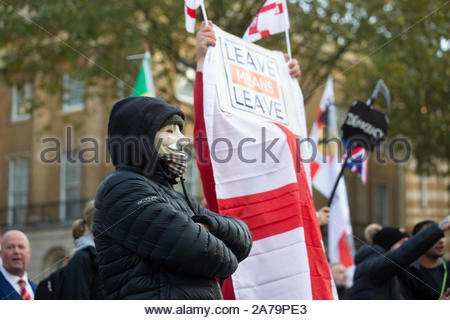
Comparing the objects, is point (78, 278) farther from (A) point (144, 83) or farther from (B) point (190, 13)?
(A) point (144, 83)

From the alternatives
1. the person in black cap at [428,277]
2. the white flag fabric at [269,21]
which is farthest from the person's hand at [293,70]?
the person in black cap at [428,277]

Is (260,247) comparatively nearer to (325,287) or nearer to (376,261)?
(325,287)

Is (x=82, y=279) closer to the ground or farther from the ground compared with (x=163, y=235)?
closer to the ground

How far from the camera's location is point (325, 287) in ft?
13.6

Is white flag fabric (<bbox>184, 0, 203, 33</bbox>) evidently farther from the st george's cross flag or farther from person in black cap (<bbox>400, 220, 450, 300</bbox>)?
person in black cap (<bbox>400, 220, 450, 300</bbox>)

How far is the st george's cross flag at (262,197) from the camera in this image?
161 inches

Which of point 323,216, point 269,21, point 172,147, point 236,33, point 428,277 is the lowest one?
point 428,277

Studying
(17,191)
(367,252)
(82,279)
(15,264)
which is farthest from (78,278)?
(17,191)

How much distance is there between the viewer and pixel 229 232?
3051 millimetres

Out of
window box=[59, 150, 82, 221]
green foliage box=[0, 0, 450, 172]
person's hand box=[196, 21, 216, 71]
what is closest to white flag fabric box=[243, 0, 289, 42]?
person's hand box=[196, 21, 216, 71]

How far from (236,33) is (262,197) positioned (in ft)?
33.4

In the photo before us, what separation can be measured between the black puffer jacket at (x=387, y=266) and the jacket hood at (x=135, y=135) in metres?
2.36
